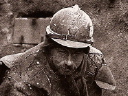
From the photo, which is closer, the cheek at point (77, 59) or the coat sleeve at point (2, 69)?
the cheek at point (77, 59)

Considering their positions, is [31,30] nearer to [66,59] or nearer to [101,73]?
[101,73]

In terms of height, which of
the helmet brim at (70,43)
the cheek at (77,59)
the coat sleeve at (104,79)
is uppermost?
the helmet brim at (70,43)

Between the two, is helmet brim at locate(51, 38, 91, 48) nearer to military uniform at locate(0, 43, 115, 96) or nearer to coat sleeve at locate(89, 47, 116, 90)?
military uniform at locate(0, 43, 115, 96)

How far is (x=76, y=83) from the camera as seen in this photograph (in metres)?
2.27

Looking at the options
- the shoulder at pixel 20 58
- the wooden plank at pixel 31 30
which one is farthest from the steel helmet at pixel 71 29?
the wooden plank at pixel 31 30

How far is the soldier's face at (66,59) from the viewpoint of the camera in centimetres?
207

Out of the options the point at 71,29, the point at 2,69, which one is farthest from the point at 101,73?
the point at 2,69

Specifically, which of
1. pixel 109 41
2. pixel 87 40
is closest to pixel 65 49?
pixel 87 40

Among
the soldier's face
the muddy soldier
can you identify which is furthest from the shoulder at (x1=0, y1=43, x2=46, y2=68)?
the soldier's face

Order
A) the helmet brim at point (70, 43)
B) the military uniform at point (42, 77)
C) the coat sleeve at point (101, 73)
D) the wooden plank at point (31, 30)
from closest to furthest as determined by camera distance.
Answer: the helmet brim at point (70, 43)
the military uniform at point (42, 77)
the coat sleeve at point (101, 73)
the wooden plank at point (31, 30)

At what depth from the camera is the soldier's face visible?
81.4 inches

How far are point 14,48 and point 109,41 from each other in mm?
726

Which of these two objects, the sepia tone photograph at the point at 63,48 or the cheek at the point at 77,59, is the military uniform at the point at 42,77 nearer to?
the sepia tone photograph at the point at 63,48

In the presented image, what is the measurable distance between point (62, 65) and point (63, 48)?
0.30 feet
